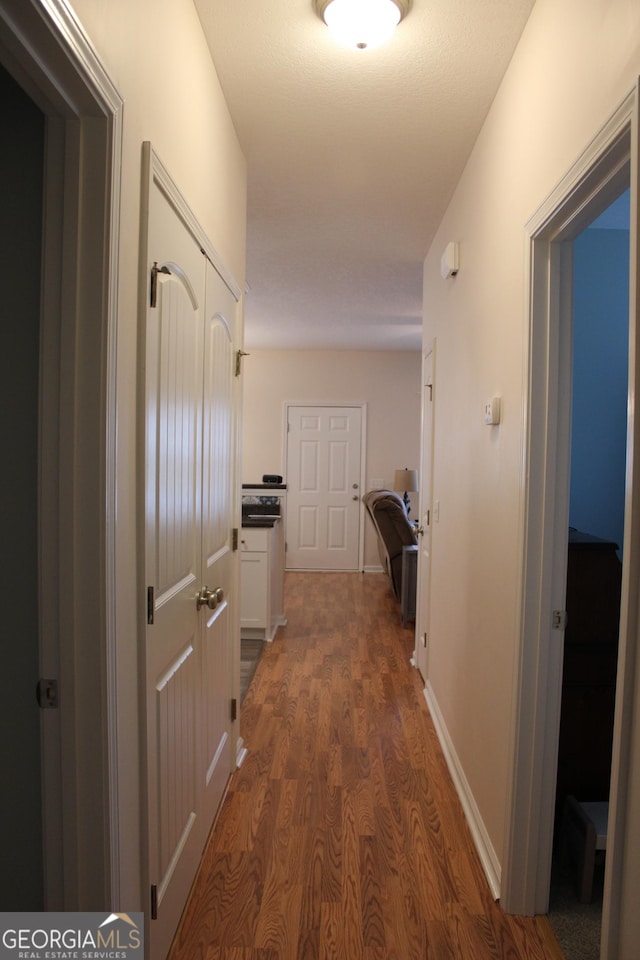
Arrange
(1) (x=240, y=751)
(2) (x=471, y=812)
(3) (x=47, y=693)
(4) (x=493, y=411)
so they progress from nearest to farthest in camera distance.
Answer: (3) (x=47, y=693) → (4) (x=493, y=411) → (2) (x=471, y=812) → (1) (x=240, y=751)

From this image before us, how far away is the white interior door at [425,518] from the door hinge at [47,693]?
8.62 feet

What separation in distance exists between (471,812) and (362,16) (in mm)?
2672

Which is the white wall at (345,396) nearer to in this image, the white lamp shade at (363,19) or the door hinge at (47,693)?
the white lamp shade at (363,19)

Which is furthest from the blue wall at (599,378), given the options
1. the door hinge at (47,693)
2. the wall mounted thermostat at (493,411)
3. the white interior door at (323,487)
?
the white interior door at (323,487)

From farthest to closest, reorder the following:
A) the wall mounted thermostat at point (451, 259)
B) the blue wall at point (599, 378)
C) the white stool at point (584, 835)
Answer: the wall mounted thermostat at point (451, 259), the blue wall at point (599, 378), the white stool at point (584, 835)

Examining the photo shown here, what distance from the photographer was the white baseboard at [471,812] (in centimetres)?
187

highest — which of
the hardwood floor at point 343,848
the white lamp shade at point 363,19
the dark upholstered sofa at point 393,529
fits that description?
the white lamp shade at point 363,19

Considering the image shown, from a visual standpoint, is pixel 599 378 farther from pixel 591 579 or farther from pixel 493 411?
pixel 591 579

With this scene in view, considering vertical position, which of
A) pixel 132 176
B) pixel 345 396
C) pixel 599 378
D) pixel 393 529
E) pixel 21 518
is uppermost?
pixel 345 396

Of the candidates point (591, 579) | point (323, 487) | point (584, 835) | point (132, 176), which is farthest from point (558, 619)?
point (323, 487)

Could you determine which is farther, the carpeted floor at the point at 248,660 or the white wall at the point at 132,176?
the carpeted floor at the point at 248,660

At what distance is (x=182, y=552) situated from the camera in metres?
1.66

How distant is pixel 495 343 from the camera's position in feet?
6.77

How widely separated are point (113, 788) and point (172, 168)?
145cm
